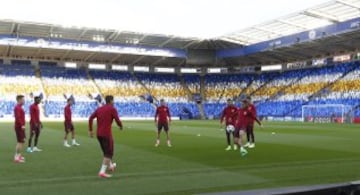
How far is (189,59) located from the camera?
66.0 meters

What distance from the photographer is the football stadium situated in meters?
11.4

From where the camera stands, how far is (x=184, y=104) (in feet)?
235

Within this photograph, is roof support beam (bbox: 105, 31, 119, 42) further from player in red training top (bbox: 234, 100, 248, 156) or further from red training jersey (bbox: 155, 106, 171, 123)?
player in red training top (bbox: 234, 100, 248, 156)

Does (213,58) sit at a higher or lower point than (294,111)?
higher

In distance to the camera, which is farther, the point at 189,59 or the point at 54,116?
the point at 189,59

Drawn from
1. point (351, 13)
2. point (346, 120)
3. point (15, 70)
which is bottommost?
point (346, 120)

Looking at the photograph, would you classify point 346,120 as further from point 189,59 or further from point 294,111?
point 189,59

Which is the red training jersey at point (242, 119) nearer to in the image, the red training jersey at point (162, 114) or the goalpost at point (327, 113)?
the red training jersey at point (162, 114)

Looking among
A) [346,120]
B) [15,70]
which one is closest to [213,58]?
[346,120]

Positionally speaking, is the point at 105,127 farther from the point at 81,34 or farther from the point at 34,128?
the point at 81,34

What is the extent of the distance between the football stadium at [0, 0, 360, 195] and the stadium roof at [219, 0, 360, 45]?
14 cm

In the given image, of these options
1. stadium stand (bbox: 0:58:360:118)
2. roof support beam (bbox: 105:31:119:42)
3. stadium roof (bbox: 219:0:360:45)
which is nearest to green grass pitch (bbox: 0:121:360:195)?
stadium roof (bbox: 219:0:360:45)

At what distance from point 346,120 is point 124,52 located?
29329mm

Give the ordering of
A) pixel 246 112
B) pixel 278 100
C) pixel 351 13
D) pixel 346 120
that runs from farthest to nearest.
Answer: pixel 278 100, pixel 346 120, pixel 351 13, pixel 246 112
